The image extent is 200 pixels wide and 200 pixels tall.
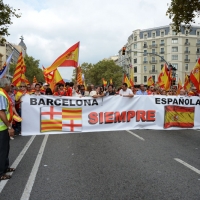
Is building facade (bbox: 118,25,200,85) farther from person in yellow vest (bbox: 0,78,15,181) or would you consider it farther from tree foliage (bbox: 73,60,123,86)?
person in yellow vest (bbox: 0,78,15,181)

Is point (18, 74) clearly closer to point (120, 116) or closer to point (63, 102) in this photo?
point (63, 102)

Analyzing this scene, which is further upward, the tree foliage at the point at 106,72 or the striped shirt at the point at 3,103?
the tree foliage at the point at 106,72

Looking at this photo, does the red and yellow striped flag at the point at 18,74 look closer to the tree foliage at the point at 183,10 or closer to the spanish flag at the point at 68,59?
the spanish flag at the point at 68,59

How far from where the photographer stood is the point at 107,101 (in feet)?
30.9

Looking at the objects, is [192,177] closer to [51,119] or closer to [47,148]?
[47,148]

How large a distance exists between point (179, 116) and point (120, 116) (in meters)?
2.39

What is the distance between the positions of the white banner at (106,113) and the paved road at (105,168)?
517 mm

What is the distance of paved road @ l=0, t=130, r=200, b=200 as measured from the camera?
4.17 metres

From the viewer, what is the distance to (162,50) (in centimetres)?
9788

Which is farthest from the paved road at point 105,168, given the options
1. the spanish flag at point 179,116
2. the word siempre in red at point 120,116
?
the spanish flag at point 179,116

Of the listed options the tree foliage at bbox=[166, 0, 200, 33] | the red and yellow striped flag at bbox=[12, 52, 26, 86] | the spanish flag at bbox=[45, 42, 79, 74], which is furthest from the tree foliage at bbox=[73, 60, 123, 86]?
the spanish flag at bbox=[45, 42, 79, 74]

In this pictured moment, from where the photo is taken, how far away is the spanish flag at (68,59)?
8.86 meters

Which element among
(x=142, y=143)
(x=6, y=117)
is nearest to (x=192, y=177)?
(x=142, y=143)

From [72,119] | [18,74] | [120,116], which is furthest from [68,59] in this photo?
[18,74]
